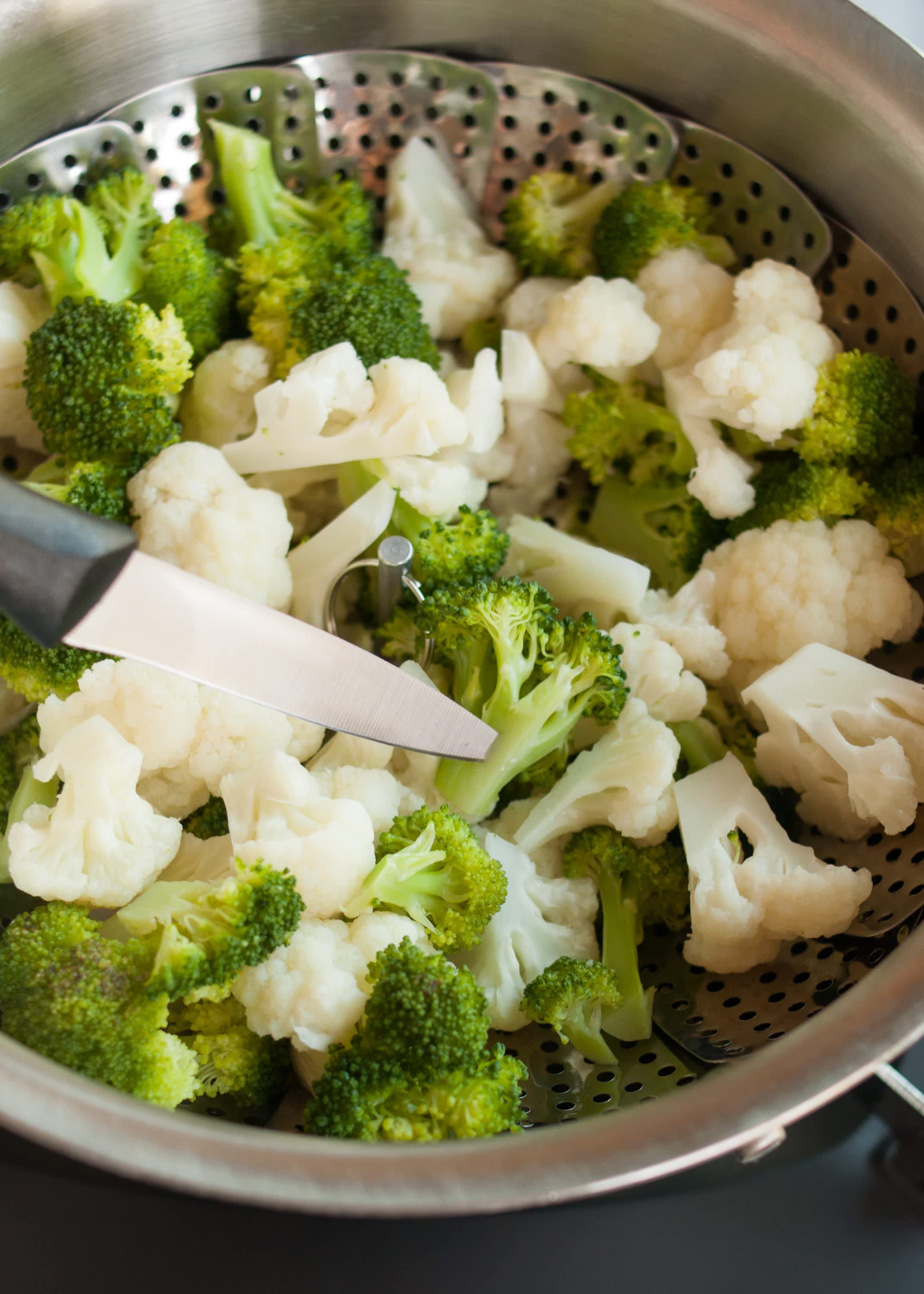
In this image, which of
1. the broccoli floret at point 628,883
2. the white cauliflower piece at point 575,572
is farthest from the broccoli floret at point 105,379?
the broccoli floret at point 628,883

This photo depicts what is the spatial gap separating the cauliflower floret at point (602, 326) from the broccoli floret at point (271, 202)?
0.30m

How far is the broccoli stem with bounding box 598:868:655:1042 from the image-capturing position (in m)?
1.22

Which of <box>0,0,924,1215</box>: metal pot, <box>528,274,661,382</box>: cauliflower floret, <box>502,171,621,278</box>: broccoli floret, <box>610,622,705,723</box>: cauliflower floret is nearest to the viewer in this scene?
<box>0,0,924,1215</box>: metal pot

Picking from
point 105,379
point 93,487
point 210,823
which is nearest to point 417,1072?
point 210,823

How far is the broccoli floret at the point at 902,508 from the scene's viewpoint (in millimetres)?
1348

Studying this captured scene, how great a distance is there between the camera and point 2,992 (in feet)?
3.43

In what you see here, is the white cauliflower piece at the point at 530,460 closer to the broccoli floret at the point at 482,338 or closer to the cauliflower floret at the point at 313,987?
the broccoli floret at the point at 482,338

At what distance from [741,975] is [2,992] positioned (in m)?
0.81

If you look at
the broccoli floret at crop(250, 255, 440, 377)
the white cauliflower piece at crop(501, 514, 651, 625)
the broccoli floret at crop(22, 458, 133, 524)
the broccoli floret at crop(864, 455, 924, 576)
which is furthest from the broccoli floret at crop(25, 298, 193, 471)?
the broccoli floret at crop(864, 455, 924, 576)

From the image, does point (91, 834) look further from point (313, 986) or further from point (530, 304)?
point (530, 304)

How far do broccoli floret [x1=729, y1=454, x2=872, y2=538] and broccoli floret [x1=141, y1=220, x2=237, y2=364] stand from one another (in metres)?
0.77

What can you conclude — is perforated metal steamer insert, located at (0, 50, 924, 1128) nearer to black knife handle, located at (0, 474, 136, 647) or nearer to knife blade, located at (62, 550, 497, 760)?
knife blade, located at (62, 550, 497, 760)

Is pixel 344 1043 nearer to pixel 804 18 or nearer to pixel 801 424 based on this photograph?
pixel 801 424

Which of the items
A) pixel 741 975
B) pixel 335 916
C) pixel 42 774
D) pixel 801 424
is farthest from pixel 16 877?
pixel 801 424
